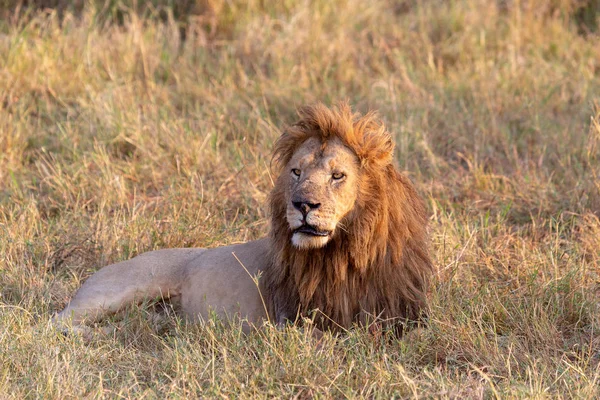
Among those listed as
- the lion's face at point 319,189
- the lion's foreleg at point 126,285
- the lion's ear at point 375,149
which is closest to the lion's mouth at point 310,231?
the lion's face at point 319,189

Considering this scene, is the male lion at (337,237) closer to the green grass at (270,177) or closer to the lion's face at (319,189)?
the lion's face at (319,189)

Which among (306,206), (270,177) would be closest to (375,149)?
(306,206)

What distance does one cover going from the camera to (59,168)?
19.0ft

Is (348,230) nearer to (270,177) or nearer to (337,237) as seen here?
(337,237)

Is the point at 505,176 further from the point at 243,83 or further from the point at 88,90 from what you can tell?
the point at 88,90

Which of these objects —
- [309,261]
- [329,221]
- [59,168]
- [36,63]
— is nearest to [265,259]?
[309,261]

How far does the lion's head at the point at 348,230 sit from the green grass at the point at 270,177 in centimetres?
18

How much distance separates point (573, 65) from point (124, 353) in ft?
15.9

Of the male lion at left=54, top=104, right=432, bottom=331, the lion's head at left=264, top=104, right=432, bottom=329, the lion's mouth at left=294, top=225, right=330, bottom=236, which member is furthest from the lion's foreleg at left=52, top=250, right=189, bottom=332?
the lion's mouth at left=294, top=225, right=330, bottom=236

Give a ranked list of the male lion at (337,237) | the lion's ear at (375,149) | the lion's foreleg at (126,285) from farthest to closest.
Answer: the lion's foreleg at (126,285) → the lion's ear at (375,149) → the male lion at (337,237)

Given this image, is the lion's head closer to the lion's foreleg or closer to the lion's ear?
the lion's ear

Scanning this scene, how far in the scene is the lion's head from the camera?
3.82 metres

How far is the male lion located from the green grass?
0.18m

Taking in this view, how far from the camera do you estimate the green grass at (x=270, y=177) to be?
365 cm
